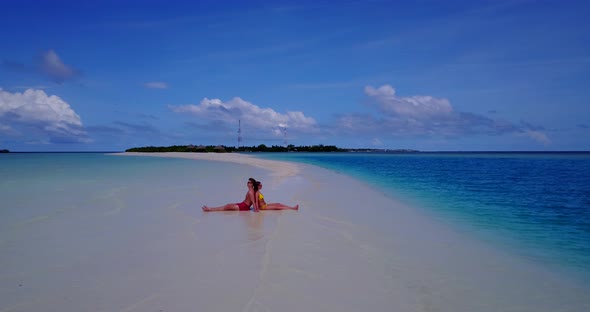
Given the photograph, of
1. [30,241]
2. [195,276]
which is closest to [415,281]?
[195,276]

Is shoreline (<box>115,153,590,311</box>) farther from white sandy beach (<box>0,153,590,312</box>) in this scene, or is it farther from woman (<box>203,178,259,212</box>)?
woman (<box>203,178,259,212</box>)

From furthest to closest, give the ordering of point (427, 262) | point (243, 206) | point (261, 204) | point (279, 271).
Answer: point (261, 204) < point (243, 206) < point (427, 262) < point (279, 271)

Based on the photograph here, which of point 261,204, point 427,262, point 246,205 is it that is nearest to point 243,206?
point 246,205

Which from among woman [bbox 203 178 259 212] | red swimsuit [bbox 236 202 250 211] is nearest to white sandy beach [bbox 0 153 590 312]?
woman [bbox 203 178 259 212]

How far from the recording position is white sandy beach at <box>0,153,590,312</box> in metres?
4.65

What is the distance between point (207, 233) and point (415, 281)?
4713 mm

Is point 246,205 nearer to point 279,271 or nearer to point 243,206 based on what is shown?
point 243,206

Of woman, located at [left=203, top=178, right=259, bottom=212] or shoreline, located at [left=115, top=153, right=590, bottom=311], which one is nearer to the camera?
shoreline, located at [left=115, top=153, right=590, bottom=311]

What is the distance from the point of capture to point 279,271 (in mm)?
5742

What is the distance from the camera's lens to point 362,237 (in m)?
8.17

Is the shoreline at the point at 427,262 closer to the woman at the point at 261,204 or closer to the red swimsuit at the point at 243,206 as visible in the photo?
the woman at the point at 261,204

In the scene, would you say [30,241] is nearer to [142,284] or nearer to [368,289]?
[142,284]

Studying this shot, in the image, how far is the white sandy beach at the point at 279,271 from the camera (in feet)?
15.3

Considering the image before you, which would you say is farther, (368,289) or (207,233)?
(207,233)
